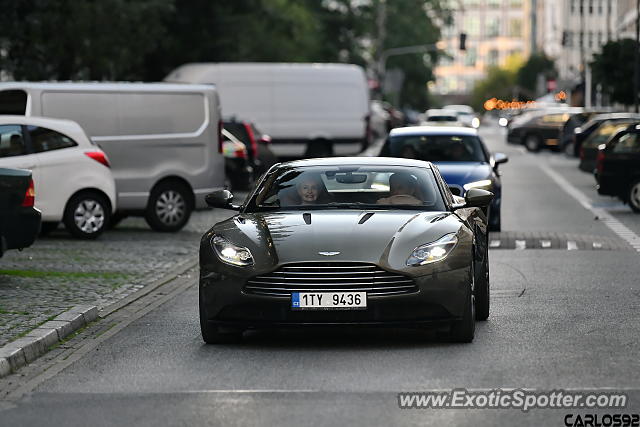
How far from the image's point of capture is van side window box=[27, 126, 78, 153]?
20281mm

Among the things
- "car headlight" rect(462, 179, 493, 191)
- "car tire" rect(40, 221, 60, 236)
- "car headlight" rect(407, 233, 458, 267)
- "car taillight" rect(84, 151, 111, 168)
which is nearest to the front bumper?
"car headlight" rect(407, 233, 458, 267)

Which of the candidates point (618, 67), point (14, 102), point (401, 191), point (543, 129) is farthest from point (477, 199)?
point (618, 67)

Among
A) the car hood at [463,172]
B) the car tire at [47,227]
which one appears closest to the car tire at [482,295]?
the car hood at [463,172]

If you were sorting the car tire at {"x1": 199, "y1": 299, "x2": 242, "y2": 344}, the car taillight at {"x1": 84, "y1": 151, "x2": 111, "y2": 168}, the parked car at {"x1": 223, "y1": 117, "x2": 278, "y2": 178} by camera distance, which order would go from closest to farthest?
1. the car tire at {"x1": 199, "y1": 299, "x2": 242, "y2": 344}
2. the car taillight at {"x1": 84, "y1": 151, "x2": 111, "y2": 168}
3. the parked car at {"x1": 223, "y1": 117, "x2": 278, "y2": 178}

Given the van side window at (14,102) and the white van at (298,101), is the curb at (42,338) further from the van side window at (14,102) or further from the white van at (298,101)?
the white van at (298,101)

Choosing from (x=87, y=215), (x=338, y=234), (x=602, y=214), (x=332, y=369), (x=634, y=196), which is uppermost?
(x=338, y=234)

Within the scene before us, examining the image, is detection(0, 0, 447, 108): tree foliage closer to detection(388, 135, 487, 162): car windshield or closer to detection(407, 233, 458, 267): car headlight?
detection(388, 135, 487, 162): car windshield

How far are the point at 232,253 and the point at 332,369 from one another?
56.1 inches

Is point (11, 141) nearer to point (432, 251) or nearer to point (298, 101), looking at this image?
point (432, 251)

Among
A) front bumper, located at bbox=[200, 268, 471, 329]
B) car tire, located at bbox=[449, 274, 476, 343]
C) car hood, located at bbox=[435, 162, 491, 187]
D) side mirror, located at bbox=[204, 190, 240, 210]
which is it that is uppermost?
side mirror, located at bbox=[204, 190, 240, 210]

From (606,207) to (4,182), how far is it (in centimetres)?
1606

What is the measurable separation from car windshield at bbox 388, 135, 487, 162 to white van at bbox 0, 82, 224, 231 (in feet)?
8.39

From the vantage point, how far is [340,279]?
10586mm

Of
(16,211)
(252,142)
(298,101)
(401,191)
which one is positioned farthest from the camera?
(298,101)
